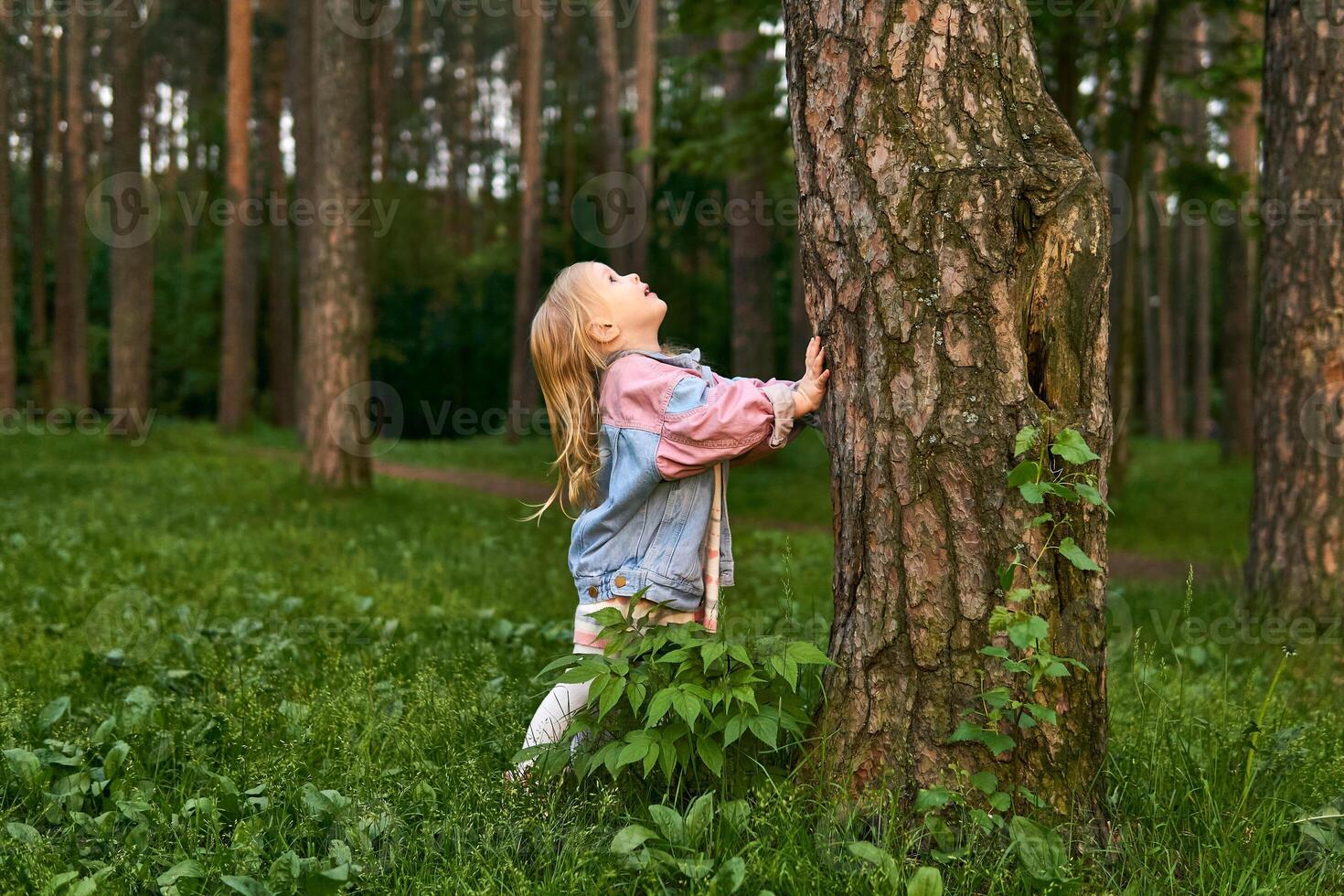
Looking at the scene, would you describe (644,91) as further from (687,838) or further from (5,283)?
(687,838)

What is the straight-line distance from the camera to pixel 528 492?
1355 cm

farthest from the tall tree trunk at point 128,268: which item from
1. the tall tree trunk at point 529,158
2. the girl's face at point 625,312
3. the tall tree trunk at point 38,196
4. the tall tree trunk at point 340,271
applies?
the girl's face at point 625,312

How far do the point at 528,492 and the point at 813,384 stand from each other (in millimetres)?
10877

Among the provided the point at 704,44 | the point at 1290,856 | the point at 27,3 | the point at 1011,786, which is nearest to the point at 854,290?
the point at 1011,786

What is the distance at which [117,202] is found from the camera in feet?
53.2

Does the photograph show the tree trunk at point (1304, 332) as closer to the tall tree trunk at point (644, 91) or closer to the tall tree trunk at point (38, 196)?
the tall tree trunk at point (644, 91)

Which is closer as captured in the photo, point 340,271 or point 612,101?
point 340,271

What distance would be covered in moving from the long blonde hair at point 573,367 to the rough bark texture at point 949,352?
0.81 meters

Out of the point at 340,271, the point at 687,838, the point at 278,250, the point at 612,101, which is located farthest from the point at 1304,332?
the point at 278,250

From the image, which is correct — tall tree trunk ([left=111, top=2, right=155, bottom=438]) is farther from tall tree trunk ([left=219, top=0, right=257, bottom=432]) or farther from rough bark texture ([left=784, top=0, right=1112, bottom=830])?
rough bark texture ([left=784, top=0, right=1112, bottom=830])

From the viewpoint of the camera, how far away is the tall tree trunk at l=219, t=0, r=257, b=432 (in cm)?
1822

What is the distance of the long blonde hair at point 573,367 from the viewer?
10.6 feet

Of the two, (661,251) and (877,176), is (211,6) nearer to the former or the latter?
(661,251)

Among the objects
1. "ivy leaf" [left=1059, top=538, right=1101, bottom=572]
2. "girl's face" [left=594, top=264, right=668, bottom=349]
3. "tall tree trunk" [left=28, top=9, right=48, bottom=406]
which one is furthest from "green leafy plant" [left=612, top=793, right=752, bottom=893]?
"tall tree trunk" [left=28, top=9, right=48, bottom=406]
